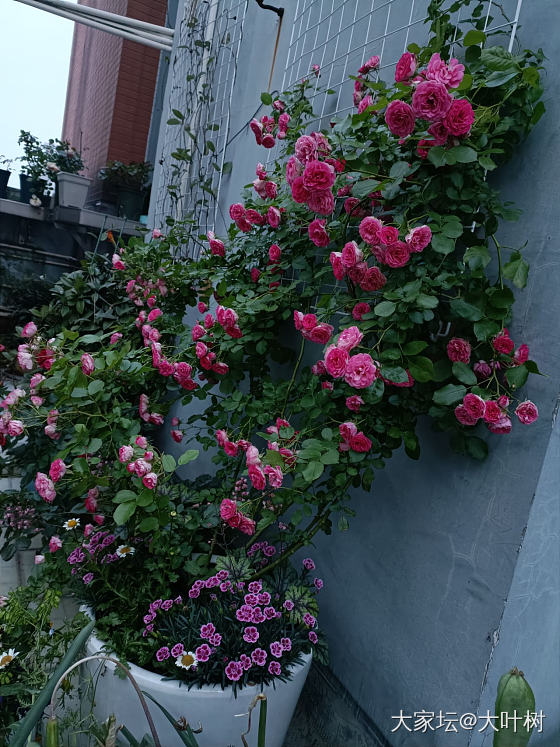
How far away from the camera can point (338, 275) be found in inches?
49.3

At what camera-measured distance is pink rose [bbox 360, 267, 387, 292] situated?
1215 mm

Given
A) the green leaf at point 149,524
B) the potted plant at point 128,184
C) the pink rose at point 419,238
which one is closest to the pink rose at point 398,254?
the pink rose at point 419,238

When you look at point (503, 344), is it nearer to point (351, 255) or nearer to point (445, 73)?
point (351, 255)

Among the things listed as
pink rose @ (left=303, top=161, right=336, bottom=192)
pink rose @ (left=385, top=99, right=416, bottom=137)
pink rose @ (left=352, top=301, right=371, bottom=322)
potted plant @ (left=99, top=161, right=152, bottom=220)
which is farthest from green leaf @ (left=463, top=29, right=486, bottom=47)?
potted plant @ (left=99, top=161, right=152, bottom=220)

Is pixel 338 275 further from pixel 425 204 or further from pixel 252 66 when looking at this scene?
pixel 252 66

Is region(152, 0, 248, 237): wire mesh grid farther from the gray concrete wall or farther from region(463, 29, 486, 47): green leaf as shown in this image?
region(463, 29, 486, 47): green leaf

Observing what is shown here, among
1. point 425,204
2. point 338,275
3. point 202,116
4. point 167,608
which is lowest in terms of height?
point 167,608

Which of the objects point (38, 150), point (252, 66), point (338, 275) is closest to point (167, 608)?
point (338, 275)

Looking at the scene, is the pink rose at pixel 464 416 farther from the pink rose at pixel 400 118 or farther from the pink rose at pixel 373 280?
the pink rose at pixel 400 118

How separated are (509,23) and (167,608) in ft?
5.68

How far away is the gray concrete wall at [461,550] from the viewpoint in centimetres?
116

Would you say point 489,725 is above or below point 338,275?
below

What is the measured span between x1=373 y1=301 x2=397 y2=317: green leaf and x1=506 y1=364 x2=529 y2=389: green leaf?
0.93ft

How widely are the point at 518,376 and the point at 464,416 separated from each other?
141mm
